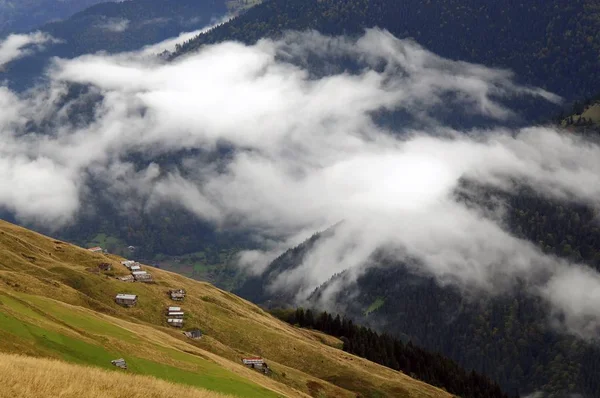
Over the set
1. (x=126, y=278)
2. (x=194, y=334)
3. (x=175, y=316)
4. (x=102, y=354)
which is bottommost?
(x=102, y=354)

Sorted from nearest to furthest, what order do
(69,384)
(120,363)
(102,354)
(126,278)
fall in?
(69,384), (120,363), (102,354), (126,278)

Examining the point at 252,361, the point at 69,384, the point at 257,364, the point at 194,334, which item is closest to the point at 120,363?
the point at 69,384

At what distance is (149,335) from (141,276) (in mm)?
72977

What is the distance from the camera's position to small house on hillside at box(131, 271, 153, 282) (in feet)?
599

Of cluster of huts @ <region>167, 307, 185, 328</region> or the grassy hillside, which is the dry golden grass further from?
cluster of huts @ <region>167, 307, 185, 328</region>

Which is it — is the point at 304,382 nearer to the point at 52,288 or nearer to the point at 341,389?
the point at 341,389

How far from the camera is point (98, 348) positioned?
81.4m

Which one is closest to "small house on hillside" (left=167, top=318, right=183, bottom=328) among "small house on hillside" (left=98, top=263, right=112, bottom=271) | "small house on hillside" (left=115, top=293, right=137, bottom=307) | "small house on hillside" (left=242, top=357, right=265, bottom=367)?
"small house on hillside" (left=115, top=293, right=137, bottom=307)

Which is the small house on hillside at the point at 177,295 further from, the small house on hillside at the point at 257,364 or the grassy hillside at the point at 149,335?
the small house on hillside at the point at 257,364

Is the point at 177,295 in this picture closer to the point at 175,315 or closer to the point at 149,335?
the point at 175,315

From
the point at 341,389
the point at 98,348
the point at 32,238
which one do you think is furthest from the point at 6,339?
the point at 32,238

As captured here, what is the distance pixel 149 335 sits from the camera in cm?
11350

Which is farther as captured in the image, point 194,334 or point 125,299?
point 125,299

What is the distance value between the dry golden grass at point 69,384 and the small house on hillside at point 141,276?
131632 mm
